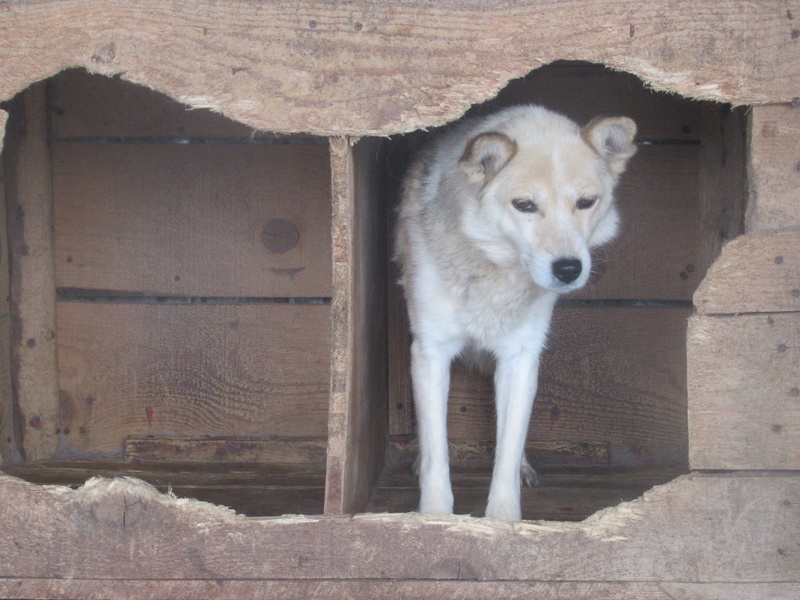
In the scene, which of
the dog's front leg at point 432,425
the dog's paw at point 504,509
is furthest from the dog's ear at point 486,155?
the dog's paw at point 504,509

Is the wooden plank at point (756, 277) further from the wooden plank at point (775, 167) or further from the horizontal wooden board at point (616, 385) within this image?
the horizontal wooden board at point (616, 385)

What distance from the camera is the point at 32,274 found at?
346cm

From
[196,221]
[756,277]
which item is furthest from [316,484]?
[756,277]

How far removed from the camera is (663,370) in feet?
11.7

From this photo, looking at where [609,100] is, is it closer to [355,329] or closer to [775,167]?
[775,167]

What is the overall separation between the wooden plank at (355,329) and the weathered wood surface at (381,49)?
0.72ft

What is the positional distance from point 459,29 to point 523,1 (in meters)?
0.19

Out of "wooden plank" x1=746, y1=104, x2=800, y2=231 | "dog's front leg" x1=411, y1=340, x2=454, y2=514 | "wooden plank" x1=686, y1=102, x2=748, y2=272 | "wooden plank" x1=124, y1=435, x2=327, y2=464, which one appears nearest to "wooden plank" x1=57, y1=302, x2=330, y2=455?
"wooden plank" x1=124, y1=435, x2=327, y2=464

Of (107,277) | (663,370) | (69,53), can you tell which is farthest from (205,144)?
(663,370)

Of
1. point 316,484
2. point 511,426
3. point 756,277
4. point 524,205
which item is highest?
point 524,205

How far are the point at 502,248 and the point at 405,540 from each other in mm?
989

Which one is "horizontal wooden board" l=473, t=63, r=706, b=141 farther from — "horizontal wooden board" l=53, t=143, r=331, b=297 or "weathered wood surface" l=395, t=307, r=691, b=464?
"horizontal wooden board" l=53, t=143, r=331, b=297

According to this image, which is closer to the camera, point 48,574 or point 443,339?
point 48,574

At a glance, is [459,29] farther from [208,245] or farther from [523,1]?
[208,245]
